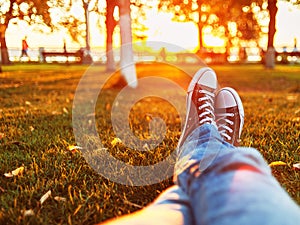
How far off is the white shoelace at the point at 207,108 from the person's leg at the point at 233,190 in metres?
0.81

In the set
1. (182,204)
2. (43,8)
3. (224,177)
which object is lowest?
(182,204)

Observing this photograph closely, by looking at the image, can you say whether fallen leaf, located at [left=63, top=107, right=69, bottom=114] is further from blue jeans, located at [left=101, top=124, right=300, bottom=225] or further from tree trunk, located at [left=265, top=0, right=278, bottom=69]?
tree trunk, located at [left=265, top=0, right=278, bottom=69]

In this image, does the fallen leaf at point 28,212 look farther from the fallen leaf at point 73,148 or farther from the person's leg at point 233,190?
the fallen leaf at point 73,148

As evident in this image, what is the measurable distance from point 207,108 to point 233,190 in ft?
4.93

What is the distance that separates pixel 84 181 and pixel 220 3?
8.64m

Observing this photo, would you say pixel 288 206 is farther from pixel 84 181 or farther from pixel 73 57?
pixel 73 57

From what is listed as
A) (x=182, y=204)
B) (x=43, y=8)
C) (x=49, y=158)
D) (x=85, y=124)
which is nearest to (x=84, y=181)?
(x=49, y=158)

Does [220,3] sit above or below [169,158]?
above

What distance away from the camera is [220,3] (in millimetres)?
9453

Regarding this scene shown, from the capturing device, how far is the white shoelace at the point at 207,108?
2227 millimetres

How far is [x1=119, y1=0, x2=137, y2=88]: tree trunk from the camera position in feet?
21.9

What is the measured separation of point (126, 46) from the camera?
7070 millimetres

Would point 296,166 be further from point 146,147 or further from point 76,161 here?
point 76,161

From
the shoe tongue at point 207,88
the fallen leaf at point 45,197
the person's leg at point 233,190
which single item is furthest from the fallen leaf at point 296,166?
the fallen leaf at point 45,197
